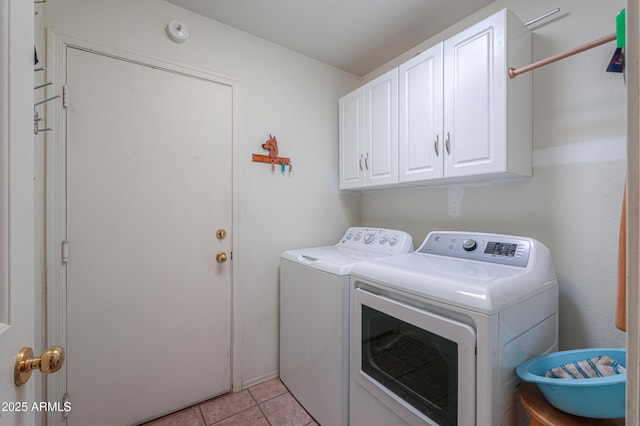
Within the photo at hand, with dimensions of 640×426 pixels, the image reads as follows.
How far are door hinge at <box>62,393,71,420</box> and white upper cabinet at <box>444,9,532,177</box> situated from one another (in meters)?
2.34

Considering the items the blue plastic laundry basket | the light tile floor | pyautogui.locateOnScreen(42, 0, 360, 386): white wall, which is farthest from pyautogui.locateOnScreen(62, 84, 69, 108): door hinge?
→ the blue plastic laundry basket

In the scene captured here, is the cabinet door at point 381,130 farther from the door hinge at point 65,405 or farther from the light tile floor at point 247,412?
the door hinge at point 65,405

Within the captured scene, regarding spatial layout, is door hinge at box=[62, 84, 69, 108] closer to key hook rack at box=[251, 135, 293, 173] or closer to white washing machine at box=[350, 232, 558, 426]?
key hook rack at box=[251, 135, 293, 173]

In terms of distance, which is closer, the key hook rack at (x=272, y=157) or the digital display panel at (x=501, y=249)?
the digital display panel at (x=501, y=249)

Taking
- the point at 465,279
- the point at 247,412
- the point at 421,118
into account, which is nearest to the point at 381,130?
the point at 421,118

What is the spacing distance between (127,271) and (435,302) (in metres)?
1.63

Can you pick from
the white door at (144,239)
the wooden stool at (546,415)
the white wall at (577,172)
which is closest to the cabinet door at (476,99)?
the white wall at (577,172)

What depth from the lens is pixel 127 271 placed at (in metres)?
1.52

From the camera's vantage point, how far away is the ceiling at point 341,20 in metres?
1.61

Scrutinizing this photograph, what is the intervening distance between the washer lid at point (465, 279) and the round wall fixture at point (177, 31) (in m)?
1.73

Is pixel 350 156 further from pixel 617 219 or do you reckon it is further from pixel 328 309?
pixel 617 219

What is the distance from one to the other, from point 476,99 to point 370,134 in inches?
29.4

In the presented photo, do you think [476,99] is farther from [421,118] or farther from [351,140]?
[351,140]

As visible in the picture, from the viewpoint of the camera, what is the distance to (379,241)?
6.11ft
